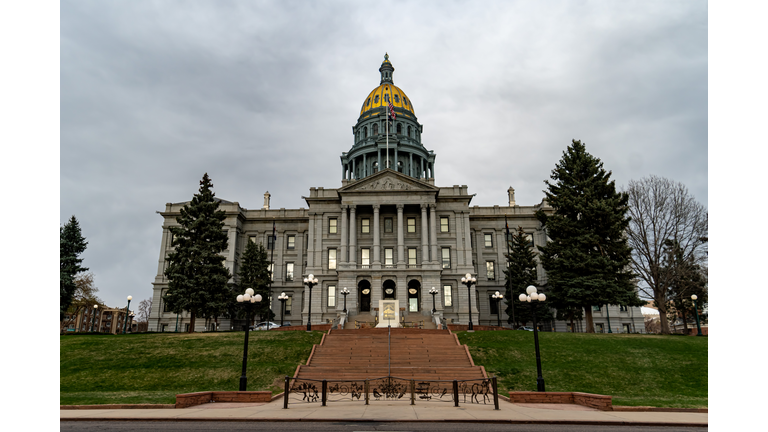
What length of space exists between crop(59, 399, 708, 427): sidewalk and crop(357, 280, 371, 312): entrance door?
114 feet

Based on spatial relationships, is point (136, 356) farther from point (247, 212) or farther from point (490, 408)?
point (247, 212)

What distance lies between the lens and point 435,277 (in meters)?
50.0

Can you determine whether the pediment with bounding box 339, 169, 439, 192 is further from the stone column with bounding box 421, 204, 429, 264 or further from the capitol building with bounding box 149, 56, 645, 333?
the stone column with bounding box 421, 204, 429, 264

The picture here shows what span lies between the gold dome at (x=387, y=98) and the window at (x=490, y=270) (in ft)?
105

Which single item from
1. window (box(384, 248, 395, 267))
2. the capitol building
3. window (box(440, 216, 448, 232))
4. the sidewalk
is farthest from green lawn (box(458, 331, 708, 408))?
window (box(440, 216, 448, 232))

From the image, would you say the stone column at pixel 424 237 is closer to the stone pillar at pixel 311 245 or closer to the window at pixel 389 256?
the window at pixel 389 256

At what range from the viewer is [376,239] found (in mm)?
51750

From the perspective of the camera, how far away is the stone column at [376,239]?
50.8 m

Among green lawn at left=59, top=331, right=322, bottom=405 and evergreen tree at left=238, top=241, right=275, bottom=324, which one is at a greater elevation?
evergreen tree at left=238, top=241, right=275, bottom=324

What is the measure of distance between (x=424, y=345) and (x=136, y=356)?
17735 millimetres

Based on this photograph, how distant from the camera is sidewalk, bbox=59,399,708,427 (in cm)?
1267

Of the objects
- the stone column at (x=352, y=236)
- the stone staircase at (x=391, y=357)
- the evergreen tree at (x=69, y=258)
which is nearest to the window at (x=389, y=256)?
the stone column at (x=352, y=236)

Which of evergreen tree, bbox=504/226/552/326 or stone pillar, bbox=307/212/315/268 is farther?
stone pillar, bbox=307/212/315/268

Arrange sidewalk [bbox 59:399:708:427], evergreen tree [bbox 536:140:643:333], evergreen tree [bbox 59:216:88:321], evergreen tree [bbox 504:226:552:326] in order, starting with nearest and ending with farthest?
1. sidewalk [bbox 59:399:708:427]
2. evergreen tree [bbox 536:140:643:333]
3. evergreen tree [bbox 59:216:88:321]
4. evergreen tree [bbox 504:226:552:326]
